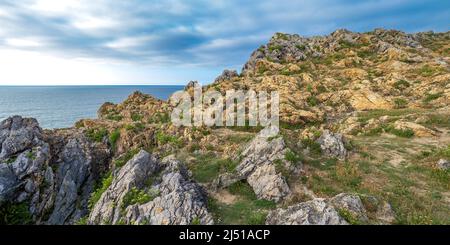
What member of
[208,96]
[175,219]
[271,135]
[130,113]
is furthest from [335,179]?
[130,113]

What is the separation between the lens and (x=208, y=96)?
1919 inches

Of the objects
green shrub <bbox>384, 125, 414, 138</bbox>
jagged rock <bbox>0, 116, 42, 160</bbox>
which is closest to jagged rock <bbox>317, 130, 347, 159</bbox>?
green shrub <bbox>384, 125, 414, 138</bbox>

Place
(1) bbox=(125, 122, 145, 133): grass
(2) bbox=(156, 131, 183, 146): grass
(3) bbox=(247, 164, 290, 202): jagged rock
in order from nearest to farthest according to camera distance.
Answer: (3) bbox=(247, 164, 290, 202): jagged rock → (2) bbox=(156, 131, 183, 146): grass → (1) bbox=(125, 122, 145, 133): grass

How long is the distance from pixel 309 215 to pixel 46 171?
859 inches

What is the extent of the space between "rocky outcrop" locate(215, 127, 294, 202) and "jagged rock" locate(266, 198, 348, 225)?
9.87 feet

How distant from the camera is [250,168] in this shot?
20.7 m

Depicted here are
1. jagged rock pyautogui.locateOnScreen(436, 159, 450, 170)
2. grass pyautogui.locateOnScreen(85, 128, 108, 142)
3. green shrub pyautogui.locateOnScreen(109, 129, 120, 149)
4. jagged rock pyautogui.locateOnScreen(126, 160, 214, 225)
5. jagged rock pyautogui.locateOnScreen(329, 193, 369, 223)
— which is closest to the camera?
jagged rock pyautogui.locateOnScreen(329, 193, 369, 223)

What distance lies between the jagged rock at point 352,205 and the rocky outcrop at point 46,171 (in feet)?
66.8

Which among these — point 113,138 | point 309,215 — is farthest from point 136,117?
point 309,215

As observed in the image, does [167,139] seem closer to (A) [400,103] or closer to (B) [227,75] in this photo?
(A) [400,103]

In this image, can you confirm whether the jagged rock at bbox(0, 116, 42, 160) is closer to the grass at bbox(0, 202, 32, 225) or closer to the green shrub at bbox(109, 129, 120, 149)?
the grass at bbox(0, 202, 32, 225)

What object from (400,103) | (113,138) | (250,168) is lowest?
(250,168)

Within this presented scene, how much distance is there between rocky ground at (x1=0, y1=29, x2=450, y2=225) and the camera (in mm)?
15766

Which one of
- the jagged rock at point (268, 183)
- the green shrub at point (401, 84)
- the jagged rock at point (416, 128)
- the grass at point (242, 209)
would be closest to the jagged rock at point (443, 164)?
the jagged rock at point (416, 128)
